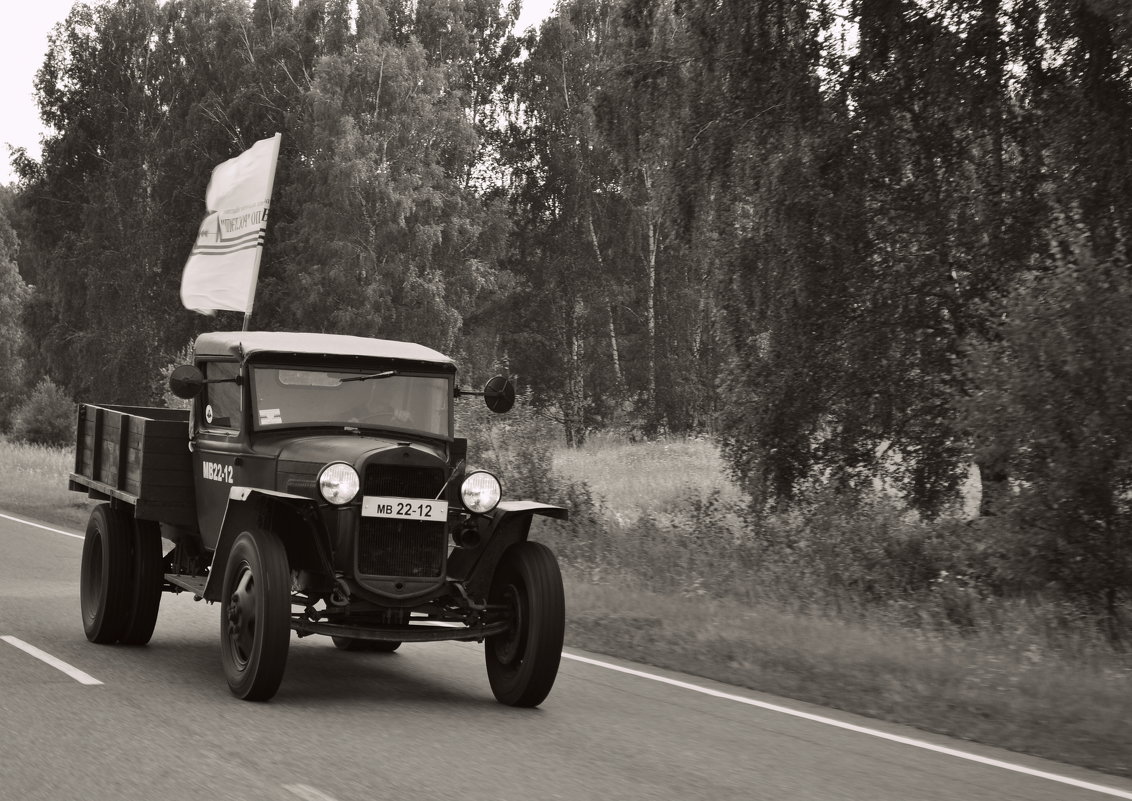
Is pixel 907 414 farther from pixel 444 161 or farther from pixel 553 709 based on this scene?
pixel 444 161

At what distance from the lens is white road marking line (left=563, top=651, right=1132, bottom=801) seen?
6.07m

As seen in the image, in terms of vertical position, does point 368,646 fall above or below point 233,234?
below

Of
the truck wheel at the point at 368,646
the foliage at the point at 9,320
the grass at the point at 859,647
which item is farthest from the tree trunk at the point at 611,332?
the truck wheel at the point at 368,646

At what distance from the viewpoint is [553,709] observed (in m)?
7.71

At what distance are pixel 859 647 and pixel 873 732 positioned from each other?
9.75 feet

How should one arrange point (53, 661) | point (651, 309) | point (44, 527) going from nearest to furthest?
point (53, 661) < point (44, 527) < point (651, 309)

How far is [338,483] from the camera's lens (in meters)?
7.52

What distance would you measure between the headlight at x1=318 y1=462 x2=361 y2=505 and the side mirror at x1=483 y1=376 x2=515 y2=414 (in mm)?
1260

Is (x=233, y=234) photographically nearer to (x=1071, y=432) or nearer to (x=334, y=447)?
(x=334, y=447)

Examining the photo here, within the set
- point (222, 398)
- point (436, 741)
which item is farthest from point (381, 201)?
point (436, 741)

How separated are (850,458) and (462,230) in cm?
2911

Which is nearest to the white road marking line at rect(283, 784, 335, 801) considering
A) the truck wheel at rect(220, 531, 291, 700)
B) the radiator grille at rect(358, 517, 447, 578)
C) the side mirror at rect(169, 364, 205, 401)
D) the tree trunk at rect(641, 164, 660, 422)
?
the truck wheel at rect(220, 531, 291, 700)

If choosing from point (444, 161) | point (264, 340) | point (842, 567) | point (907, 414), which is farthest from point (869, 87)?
point (444, 161)

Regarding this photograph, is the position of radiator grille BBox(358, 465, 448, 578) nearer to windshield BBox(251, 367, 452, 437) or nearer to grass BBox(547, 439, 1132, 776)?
windshield BBox(251, 367, 452, 437)
